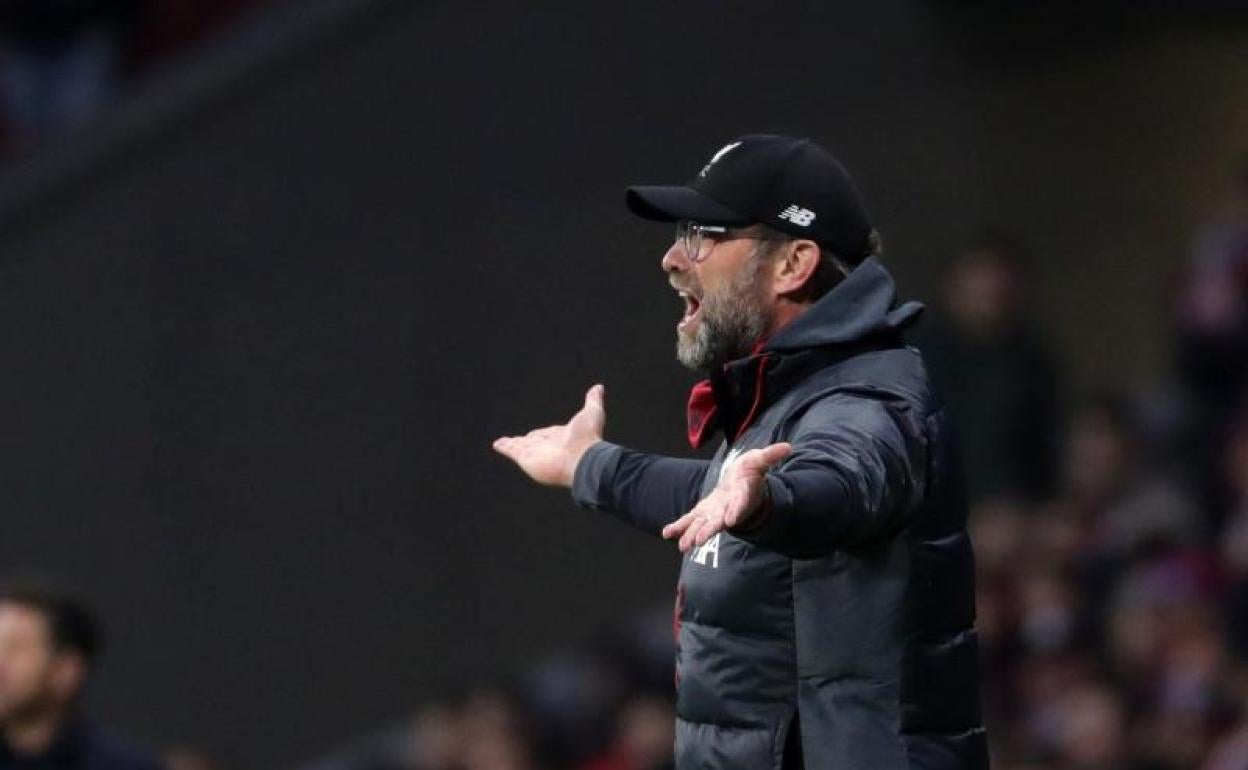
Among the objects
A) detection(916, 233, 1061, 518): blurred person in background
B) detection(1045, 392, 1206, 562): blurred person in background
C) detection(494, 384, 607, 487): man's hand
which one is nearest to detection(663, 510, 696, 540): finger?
detection(494, 384, 607, 487): man's hand

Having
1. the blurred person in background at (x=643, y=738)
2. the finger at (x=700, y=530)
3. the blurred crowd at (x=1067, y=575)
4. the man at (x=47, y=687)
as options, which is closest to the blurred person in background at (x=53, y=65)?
the blurred crowd at (x=1067, y=575)

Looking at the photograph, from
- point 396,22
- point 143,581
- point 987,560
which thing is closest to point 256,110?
point 396,22

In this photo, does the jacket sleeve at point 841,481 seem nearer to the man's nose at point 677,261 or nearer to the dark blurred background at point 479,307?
the man's nose at point 677,261

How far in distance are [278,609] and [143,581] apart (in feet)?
1.68

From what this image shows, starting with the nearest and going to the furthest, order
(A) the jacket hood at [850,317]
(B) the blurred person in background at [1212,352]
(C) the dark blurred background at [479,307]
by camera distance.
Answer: (A) the jacket hood at [850,317] → (B) the blurred person in background at [1212,352] → (C) the dark blurred background at [479,307]

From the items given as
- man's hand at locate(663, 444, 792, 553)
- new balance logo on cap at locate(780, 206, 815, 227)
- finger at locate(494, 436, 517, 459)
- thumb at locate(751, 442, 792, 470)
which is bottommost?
finger at locate(494, 436, 517, 459)

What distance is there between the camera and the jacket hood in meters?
3.90

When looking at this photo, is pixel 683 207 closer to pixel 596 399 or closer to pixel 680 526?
pixel 596 399

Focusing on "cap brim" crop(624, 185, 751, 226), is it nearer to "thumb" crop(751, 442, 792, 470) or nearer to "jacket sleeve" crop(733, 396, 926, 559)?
"jacket sleeve" crop(733, 396, 926, 559)

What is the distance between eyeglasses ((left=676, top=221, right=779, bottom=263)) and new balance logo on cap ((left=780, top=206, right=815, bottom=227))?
0.17ft

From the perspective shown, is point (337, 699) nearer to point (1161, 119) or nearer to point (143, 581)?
point (143, 581)

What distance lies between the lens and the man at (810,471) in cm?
375

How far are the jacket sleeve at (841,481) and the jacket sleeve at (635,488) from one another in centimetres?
38

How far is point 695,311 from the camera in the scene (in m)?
4.07
